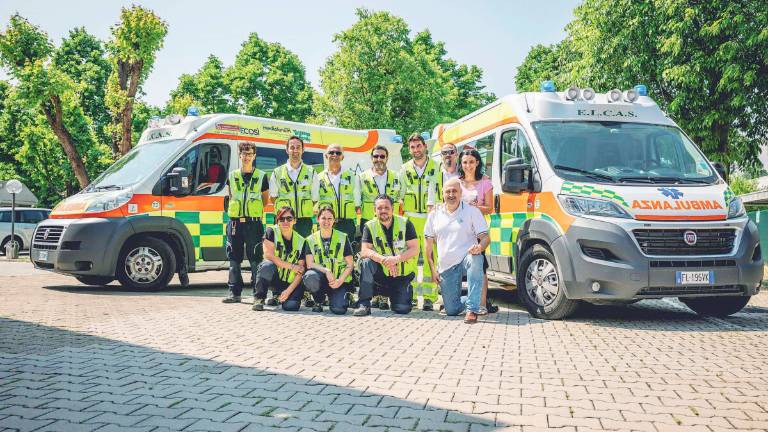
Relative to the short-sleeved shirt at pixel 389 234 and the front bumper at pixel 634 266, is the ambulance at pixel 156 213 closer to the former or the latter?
the short-sleeved shirt at pixel 389 234

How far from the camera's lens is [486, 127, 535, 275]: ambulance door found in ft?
25.6

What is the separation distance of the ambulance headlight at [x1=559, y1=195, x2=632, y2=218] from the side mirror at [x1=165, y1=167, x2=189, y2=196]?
5.49 metres

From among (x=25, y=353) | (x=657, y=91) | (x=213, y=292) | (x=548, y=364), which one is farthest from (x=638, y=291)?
(x=657, y=91)

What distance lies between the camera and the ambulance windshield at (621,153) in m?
7.24

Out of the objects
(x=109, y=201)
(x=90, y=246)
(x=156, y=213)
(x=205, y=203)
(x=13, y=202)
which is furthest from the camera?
(x=13, y=202)

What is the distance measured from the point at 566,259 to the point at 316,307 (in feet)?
9.51

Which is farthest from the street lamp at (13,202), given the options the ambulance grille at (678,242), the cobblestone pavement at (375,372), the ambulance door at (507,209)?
the ambulance grille at (678,242)

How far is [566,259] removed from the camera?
6.87 m

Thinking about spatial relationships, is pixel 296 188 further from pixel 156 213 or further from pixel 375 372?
pixel 375 372

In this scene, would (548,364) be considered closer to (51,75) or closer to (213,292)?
(213,292)

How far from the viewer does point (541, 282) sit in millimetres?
7363

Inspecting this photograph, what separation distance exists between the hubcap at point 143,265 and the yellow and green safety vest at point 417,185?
396cm

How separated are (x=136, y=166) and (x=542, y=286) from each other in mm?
6367

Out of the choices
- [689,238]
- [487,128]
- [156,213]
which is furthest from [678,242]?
[156,213]
